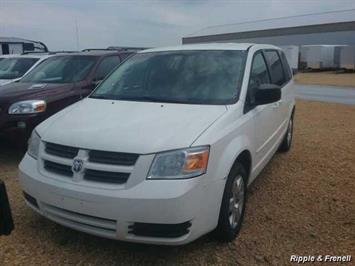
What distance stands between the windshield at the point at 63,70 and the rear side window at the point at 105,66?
0.49ft

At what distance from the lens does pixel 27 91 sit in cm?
597

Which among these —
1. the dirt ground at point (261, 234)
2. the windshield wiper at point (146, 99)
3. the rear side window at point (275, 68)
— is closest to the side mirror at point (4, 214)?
the dirt ground at point (261, 234)

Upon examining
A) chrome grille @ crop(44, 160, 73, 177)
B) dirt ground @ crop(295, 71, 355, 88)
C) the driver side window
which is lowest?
dirt ground @ crop(295, 71, 355, 88)

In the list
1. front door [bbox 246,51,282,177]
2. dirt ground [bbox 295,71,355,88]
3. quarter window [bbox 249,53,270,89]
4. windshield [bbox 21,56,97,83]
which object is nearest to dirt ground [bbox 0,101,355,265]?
front door [bbox 246,51,282,177]

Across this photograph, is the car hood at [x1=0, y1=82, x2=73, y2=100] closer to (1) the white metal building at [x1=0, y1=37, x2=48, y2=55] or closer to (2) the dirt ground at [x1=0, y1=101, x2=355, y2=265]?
(2) the dirt ground at [x1=0, y1=101, x2=355, y2=265]

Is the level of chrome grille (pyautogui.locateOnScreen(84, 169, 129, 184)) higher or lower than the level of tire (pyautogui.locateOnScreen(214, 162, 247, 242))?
higher

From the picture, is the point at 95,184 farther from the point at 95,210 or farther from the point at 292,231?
the point at 292,231

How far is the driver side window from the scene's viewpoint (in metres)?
3.95

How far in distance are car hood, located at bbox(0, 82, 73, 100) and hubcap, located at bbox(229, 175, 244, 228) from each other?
3.55 meters

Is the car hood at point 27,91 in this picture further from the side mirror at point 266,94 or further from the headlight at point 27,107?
the side mirror at point 266,94

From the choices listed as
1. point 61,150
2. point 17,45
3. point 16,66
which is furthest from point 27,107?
point 17,45

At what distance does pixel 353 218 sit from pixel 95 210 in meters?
2.61

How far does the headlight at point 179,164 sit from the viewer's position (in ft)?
9.59

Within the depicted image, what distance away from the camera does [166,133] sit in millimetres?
3154
